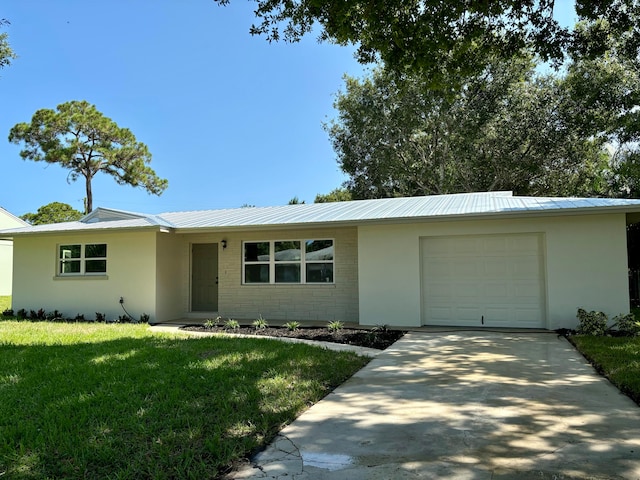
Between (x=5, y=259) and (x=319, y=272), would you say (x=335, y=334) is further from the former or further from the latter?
(x=5, y=259)

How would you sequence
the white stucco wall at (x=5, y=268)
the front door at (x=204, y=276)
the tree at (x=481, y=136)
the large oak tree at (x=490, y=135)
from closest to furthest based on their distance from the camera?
the front door at (x=204, y=276), the large oak tree at (x=490, y=135), the tree at (x=481, y=136), the white stucco wall at (x=5, y=268)

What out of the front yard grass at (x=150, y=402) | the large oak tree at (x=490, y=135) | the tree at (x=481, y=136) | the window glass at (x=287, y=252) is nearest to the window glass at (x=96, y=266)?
the window glass at (x=287, y=252)

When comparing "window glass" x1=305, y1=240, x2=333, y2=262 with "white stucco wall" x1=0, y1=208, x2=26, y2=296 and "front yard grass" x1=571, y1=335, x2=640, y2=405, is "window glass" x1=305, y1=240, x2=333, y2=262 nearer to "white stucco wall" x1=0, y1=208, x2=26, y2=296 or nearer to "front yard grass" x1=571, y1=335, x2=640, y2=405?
"front yard grass" x1=571, y1=335, x2=640, y2=405

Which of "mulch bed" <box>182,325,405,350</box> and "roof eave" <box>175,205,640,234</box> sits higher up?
"roof eave" <box>175,205,640,234</box>

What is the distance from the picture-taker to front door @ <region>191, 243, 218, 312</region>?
1383 centimetres

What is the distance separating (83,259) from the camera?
13375mm

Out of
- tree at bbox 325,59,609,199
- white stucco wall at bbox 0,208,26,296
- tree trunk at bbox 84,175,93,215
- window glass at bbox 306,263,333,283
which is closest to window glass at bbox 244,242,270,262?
window glass at bbox 306,263,333,283

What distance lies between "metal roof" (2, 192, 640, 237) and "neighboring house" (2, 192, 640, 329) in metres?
0.04

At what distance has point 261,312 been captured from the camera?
12.7 meters

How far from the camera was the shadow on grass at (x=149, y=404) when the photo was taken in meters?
3.29

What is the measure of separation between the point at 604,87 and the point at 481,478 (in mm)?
19096

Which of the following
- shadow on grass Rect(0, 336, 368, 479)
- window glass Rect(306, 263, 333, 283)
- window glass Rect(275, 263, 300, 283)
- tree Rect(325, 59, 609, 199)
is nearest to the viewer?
shadow on grass Rect(0, 336, 368, 479)

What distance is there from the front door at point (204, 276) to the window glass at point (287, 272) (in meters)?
2.40

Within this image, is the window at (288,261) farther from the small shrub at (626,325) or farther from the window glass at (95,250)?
the small shrub at (626,325)
